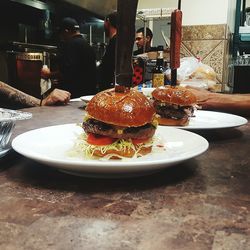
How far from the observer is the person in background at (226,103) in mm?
1946

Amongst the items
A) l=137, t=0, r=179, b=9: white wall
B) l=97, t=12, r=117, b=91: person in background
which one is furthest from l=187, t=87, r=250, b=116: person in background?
l=137, t=0, r=179, b=9: white wall

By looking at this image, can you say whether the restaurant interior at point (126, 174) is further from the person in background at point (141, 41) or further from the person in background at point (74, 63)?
the person in background at point (141, 41)

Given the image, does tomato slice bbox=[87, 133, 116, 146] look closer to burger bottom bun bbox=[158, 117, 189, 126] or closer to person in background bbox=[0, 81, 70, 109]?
burger bottom bun bbox=[158, 117, 189, 126]

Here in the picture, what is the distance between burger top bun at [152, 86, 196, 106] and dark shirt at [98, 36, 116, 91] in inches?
85.0

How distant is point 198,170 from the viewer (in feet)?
2.99

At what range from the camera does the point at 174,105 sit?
1.55 m

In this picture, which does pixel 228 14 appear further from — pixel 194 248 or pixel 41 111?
pixel 194 248

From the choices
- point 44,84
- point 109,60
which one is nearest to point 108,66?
point 109,60

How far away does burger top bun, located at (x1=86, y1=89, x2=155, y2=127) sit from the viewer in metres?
0.93

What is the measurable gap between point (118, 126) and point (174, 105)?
646mm

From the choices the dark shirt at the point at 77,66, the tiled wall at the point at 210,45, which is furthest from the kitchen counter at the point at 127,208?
the tiled wall at the point at 210,45

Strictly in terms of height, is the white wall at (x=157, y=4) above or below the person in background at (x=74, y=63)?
above

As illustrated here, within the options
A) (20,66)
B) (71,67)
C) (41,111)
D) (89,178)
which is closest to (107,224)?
(89,178)

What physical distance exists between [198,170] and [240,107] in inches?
45.7
